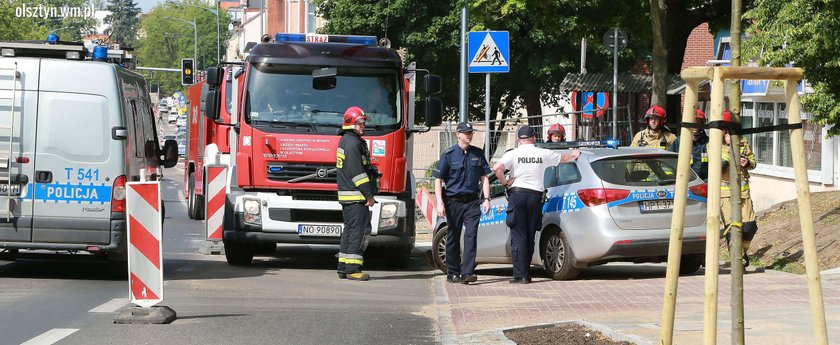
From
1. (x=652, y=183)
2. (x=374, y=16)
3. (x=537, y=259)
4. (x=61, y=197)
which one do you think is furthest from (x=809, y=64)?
(x=374, y=16)

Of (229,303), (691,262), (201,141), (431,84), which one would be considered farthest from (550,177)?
(201,141)

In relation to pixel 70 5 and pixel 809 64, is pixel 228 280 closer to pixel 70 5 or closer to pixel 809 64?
pixel 809 64

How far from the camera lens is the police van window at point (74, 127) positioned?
42.4 feet

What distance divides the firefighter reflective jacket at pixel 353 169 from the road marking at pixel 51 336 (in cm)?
490

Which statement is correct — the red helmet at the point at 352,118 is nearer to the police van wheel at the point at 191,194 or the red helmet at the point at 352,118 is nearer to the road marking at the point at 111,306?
the road marking at the point at 111,306

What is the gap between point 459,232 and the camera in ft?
46.9

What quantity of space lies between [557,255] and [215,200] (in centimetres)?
496

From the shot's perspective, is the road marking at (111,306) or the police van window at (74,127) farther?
the police van window at (74,127)

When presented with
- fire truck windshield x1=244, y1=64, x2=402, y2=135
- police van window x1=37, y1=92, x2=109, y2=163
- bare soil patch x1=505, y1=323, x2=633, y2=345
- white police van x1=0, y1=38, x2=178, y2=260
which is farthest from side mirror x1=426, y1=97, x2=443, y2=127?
bare soil patch x1=505, y1=323, x2=633, y2=345

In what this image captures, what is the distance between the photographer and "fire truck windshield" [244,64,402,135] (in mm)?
15281

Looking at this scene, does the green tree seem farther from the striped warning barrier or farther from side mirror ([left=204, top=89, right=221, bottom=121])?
the striped warning barrier

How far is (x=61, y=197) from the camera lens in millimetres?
12992

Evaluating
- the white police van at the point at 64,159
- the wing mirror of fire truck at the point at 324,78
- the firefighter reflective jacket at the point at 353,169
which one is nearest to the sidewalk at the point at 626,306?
the firefighter reflective jacket at the point at 353,169

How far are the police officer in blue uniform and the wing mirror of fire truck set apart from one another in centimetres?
191
